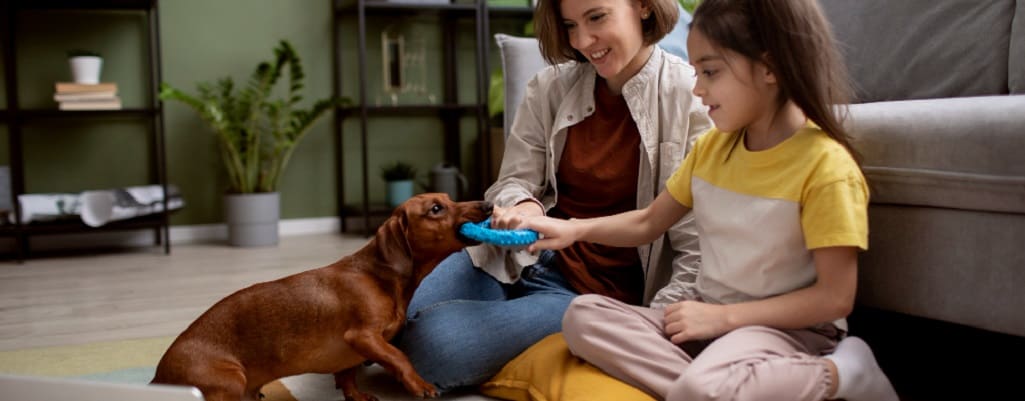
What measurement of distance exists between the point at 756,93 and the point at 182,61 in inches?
131

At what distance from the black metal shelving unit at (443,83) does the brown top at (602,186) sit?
237cm

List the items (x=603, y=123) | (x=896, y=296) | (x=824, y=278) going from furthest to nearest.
→ 1. (x=603, y=123)
2. (x=896, y=296)
3. (x=824, y=278)

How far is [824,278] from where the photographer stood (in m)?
Result: 1.31

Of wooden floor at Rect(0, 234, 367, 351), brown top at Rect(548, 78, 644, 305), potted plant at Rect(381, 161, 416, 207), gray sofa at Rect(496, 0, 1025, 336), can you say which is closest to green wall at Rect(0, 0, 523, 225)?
potted plant at Rect(381, 161, 416, 207)

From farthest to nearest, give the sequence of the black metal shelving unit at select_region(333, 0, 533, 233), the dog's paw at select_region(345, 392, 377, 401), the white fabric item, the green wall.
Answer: the black metal shelving unit at select_region(333, 0, 533, 233) < the green wall < the white fabric item < the dog's paw at select_region(345, 392, 377, 401)

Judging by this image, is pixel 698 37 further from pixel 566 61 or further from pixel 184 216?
pixel 184 216

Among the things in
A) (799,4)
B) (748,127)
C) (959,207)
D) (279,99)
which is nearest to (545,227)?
(748,127)

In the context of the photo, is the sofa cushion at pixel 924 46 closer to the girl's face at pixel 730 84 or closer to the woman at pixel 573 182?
the woman at pixel 573 182

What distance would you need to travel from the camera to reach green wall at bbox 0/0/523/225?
12.8 feet

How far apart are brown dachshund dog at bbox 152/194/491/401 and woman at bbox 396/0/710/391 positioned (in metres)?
0.11

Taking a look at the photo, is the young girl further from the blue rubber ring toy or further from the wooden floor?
the wooden floor

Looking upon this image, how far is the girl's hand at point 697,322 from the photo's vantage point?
4.58ft

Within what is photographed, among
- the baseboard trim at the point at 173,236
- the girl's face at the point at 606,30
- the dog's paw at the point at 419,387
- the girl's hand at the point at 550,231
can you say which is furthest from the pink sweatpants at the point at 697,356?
the baseboard trim at the point at 173,236

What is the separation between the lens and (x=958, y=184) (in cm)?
140
